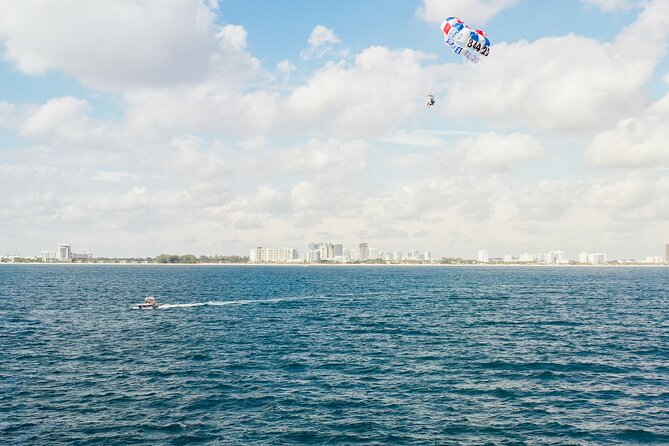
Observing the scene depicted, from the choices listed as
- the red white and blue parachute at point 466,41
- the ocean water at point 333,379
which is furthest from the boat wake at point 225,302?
the red white and blue parachute at point 466,41

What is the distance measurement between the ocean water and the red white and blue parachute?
142ft

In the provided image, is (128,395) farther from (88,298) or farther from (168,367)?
(88,298)

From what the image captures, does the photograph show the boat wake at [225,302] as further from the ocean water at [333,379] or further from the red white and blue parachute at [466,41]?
the red white and blue parachute at [466,41]

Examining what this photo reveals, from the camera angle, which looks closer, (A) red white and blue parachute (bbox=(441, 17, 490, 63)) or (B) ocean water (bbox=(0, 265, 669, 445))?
(B) ocean water (bbox=(0, 265, 669, 445))

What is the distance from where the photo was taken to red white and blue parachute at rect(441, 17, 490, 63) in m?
75.1

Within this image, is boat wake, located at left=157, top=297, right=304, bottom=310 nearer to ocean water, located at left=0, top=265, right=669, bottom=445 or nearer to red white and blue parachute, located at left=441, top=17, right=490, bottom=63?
ocean water, located at left=0, top=265, right=669, bottom=445

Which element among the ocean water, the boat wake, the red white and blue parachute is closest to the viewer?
the ocean water

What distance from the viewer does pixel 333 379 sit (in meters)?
57.7

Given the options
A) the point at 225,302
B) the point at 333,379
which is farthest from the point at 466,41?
the point at 225,302

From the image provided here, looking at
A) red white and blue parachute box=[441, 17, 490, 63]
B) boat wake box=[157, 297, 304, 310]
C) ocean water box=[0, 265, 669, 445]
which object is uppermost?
red white and blue parachute box=[441, 17, 490, 63]

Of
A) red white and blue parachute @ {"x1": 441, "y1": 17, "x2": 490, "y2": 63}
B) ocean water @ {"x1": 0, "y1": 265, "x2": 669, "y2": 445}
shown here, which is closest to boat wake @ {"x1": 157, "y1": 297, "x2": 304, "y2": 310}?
ocean water @ {"x1": 0, "y1": 265, "x2": 669, "y2": 445}

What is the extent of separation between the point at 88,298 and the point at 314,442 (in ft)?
416

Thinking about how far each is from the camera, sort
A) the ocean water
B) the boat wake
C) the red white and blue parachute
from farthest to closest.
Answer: the boat wake → the red white and blue parachute → the ocean water

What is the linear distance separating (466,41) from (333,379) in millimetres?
51087
